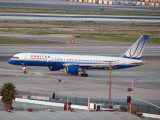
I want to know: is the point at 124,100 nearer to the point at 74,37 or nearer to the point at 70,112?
the point at 70,112

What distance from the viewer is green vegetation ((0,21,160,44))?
15800 centimetres

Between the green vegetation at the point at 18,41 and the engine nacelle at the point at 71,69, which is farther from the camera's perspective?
the green vegetation at the point at 18,41

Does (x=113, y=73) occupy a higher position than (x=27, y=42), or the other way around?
(x=27, y=42)

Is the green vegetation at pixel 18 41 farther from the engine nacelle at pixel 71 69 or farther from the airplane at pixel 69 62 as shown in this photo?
the engine nacelle at pixel 71 69

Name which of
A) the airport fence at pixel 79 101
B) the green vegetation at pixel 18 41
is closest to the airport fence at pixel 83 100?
the airport fence at pixel 79 101

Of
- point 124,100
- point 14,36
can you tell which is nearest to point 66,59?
point 124,100

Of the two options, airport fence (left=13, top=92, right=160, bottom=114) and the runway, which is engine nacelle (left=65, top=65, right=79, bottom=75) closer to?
the runway

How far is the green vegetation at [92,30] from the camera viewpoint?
518 feet

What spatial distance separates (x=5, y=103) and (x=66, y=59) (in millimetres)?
33499

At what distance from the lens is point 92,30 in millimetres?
177750

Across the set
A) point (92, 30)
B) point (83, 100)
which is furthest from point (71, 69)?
point (92, 30)

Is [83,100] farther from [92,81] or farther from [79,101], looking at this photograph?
[92,81]

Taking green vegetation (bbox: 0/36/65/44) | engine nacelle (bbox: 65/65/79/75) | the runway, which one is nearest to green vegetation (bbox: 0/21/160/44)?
green vegetation (bbox: 0/36/65/44)

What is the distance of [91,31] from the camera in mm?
173875
